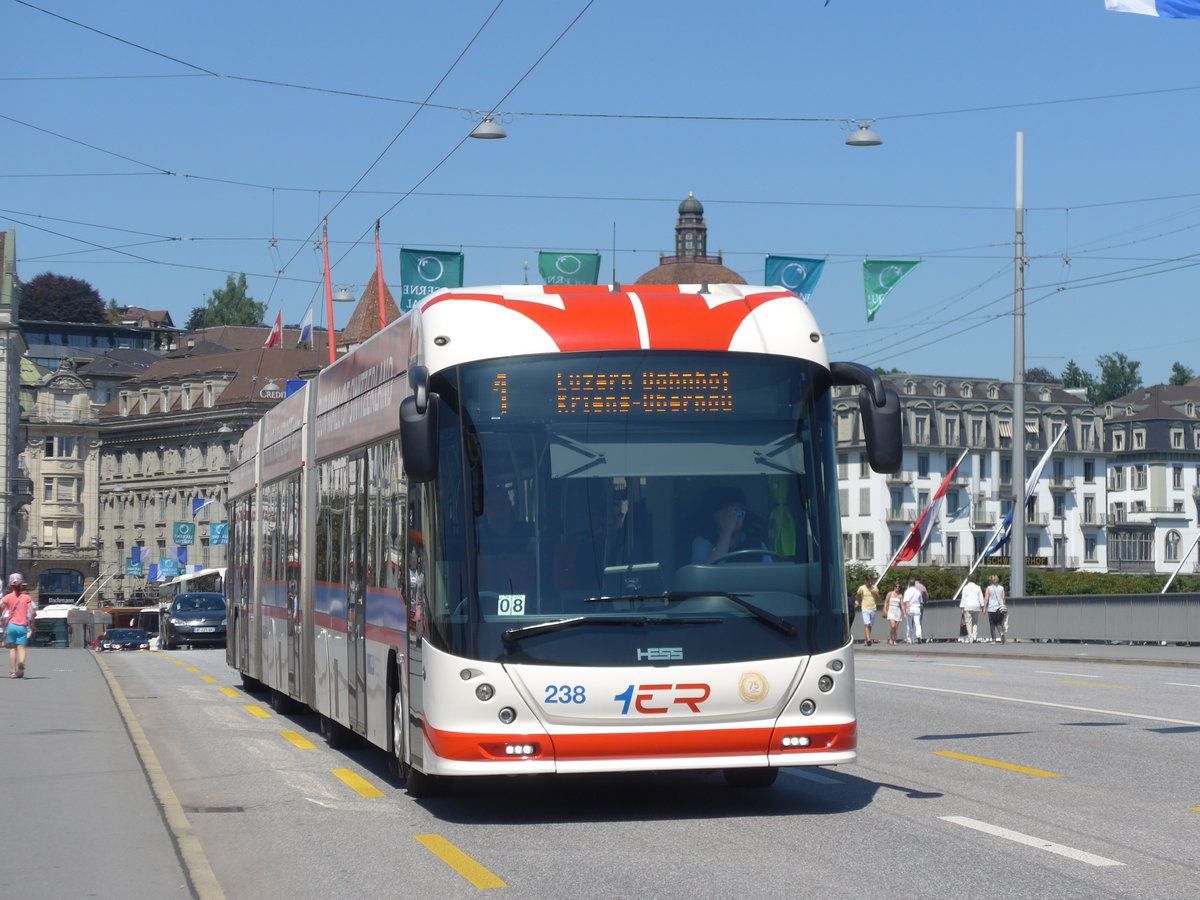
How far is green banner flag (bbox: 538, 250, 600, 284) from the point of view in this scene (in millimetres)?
28938

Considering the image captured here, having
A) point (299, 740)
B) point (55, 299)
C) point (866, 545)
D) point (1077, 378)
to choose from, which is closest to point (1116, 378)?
point (1077, 378)

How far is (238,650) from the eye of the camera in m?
24.3

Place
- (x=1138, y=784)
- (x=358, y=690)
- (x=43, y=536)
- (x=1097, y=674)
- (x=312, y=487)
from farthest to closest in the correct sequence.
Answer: (x=43, y=536) < (x=1097, y=674) < (x=312, y=487) < (x=358, y=690) < (x=1138, y=784)

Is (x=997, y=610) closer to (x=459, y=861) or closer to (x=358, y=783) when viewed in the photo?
(x=358, y=783)

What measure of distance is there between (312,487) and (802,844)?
26.6 ft

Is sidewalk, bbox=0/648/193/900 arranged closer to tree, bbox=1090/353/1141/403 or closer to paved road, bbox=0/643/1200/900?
paved road, bbox=0/643/1200/900

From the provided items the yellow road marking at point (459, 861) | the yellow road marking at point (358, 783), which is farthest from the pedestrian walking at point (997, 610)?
the yellow road marking at point (459, 861)

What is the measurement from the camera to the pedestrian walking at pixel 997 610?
44.2m

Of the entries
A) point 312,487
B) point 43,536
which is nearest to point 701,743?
point 312,487

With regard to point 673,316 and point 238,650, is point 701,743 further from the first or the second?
point 238,650

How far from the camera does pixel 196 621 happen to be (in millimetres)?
53969

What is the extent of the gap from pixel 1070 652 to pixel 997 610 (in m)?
8.38

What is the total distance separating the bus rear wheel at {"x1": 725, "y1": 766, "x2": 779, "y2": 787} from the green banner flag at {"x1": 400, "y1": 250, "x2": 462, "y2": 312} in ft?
58.6

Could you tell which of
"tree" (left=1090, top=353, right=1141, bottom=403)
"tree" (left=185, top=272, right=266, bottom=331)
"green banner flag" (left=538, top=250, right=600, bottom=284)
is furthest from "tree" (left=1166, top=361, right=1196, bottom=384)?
"green banner flag" (left=538, top=250, right=600, bottom=284)
